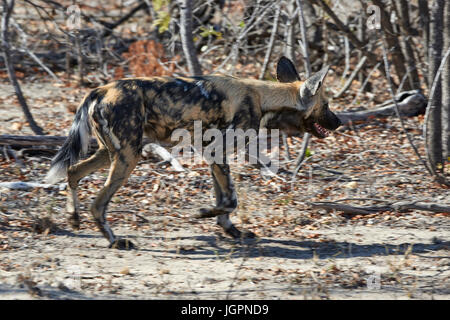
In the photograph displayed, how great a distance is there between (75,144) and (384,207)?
280cm

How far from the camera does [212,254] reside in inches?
206

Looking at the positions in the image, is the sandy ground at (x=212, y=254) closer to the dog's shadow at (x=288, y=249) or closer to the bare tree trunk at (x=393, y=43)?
the dog's shadow at (x=288, y=249)

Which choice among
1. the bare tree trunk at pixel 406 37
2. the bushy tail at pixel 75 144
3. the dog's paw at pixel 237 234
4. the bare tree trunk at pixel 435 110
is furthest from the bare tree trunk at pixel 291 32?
the bushy tail at pixel 75 144

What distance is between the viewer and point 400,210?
234 inches

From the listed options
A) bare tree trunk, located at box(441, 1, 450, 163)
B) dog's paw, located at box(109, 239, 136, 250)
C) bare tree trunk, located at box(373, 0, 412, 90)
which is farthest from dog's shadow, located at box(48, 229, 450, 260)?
bare tree trunk, located at box(373, 0, 412, 90)

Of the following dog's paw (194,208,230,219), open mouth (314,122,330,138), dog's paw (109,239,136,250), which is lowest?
dog's paw (109,239,136,250)

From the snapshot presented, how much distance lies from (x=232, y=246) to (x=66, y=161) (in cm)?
158

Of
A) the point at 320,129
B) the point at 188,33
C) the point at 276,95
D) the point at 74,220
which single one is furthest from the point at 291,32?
the point at 74,220

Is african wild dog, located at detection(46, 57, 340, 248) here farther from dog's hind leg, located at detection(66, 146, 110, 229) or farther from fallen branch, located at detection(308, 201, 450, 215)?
fallen branch, located at detection(308, 201, 450, 215)

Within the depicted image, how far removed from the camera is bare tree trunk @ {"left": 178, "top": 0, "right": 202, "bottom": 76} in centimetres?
694

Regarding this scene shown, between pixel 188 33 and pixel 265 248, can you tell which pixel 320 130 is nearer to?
pixel 265 248

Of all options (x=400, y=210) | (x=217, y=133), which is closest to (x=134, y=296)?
(x=217, y=133)

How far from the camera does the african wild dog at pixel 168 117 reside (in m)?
5.16
